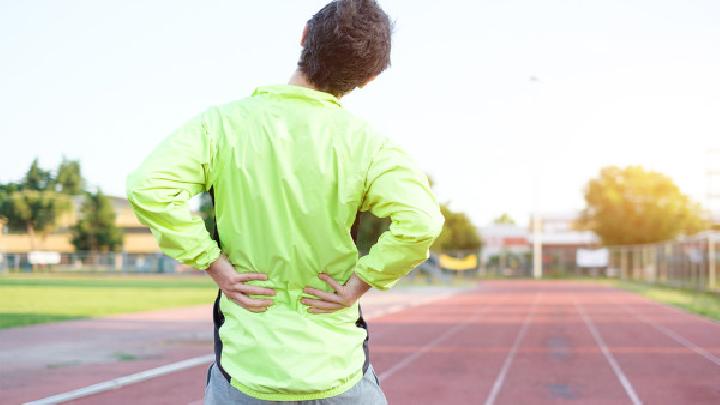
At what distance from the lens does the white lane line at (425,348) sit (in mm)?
11156

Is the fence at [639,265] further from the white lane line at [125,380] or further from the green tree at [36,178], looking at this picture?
the white lane line at [125,380]

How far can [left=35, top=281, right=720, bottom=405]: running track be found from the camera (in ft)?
30.6

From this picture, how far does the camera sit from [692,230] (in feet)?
277

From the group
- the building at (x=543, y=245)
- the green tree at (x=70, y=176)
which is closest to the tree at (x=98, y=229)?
the green tree at (x=70, y=176)

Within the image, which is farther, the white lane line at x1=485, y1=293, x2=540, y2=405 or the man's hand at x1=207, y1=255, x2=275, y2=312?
the white lane line at x1=485, y1=293, x2=540, y2=405

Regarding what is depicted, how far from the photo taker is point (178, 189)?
1857 mm

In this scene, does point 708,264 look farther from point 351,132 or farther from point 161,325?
point 351,132

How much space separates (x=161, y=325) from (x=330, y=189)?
54.3 feet

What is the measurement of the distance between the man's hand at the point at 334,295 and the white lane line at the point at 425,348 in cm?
863

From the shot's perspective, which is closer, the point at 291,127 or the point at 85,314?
the point at 291,127

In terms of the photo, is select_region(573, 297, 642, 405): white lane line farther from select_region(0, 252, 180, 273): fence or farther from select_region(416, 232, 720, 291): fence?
select_region(0, 252, 180, 273): fence

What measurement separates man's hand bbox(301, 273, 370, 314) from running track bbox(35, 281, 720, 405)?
697cm

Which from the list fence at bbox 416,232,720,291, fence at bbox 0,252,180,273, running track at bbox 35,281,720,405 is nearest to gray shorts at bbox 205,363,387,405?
running track at bbox 35,281,720,405

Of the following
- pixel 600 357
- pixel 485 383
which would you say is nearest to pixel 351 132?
pixel 485 383
